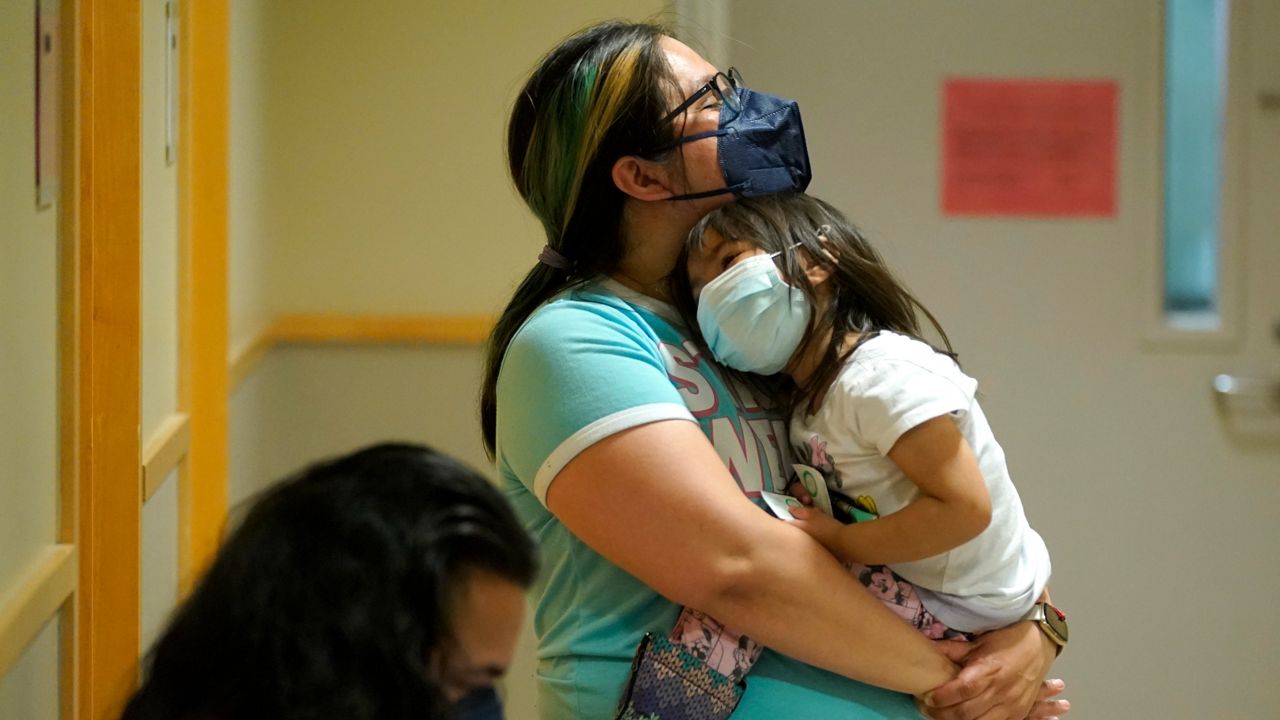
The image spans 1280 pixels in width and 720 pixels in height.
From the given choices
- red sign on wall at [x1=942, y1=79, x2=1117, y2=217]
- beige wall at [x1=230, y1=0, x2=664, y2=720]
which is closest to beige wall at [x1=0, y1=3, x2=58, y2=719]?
beige wall at [x1=230, y1=0, x2=664, y2=720]

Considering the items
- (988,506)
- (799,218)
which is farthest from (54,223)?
(988,506)

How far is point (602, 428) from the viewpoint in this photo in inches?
48.8

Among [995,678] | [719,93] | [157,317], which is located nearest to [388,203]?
[157,317]

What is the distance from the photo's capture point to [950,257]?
9.36 ft

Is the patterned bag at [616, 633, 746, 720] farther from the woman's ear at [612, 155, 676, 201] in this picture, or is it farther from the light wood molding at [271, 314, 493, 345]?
the light wood molding at [271, 314, 493, 345]

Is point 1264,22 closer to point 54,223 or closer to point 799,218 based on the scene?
point 799,218

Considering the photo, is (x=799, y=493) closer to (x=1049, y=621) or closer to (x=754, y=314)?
(x=754, y=314)

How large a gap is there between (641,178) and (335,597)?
847 millimetres

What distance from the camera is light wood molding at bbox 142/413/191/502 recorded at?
5.76ft

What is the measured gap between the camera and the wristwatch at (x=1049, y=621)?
1.44 meters

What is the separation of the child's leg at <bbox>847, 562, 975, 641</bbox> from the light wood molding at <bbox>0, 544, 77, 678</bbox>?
80 cm

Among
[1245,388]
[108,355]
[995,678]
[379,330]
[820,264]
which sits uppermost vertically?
[820,264]

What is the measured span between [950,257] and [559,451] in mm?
1795

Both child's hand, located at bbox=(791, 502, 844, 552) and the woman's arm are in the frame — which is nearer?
the woman's arm
